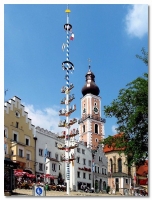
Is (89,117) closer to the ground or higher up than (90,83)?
closer to the ground

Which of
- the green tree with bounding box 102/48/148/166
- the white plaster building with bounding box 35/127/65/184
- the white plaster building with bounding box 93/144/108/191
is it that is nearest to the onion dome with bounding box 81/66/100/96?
the green tree with bounding box 102/48/148/166

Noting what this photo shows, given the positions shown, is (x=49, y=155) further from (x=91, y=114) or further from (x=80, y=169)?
(x=91, y=114)

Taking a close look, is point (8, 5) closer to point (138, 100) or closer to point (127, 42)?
point (127, 42)

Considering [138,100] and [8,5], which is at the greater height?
[8,5]

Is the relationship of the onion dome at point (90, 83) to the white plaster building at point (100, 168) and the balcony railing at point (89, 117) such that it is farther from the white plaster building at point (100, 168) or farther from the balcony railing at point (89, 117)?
the white plaster building at point (100, 168)

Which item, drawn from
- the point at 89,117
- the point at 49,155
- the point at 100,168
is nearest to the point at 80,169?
the point at 100,168

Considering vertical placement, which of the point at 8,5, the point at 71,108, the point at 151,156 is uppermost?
the point at 8,5

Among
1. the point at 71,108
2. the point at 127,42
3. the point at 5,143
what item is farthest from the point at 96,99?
the point at 5,143
